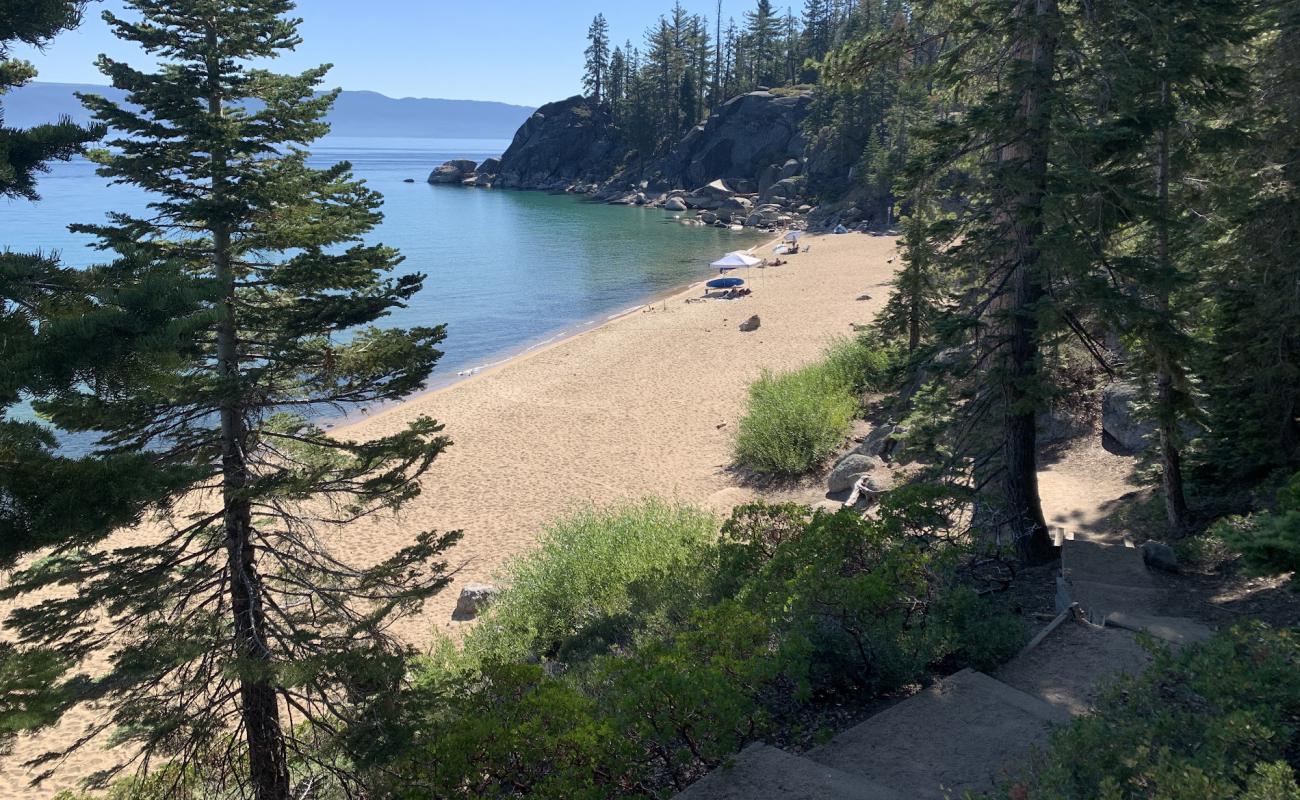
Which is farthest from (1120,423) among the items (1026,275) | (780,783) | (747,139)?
(747,139)

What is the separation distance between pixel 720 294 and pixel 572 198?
61.7 meters

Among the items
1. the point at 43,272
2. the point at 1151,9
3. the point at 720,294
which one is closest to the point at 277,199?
the point at 43,272

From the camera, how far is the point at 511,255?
56.7 metres

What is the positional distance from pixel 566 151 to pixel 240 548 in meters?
108

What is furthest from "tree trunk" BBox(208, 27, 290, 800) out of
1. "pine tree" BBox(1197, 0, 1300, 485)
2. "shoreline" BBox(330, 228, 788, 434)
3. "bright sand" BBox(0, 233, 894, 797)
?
"shoreline" BBox(330, 228, 788, 434)

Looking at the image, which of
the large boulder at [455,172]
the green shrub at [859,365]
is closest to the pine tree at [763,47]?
the large boulder at [455,172]

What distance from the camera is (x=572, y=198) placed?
319 ft

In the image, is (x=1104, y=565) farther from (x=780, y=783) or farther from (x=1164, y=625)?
(x=780, y=783)

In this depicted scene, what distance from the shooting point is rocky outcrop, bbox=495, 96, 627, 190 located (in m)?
106

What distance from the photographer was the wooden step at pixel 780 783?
416 cm

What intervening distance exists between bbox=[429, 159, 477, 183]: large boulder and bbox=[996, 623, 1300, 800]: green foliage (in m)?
123

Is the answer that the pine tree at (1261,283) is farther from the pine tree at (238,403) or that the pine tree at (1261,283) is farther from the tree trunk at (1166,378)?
the pine tree at (238,403)

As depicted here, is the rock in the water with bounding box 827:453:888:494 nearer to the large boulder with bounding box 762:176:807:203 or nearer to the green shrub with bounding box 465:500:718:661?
the green shrub with bounding box 465:500:718:661

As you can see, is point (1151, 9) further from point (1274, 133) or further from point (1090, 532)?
point (1090, 532)
